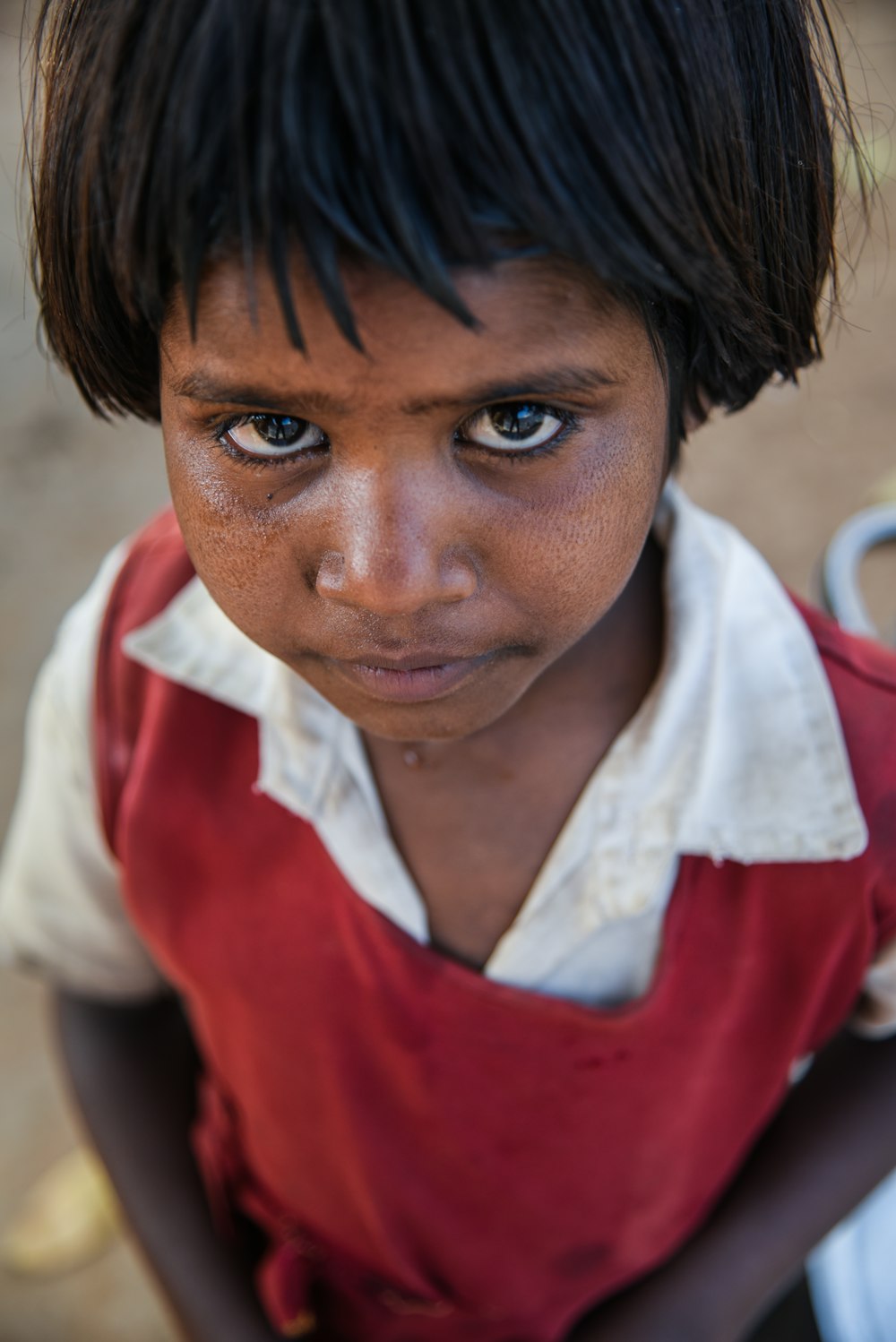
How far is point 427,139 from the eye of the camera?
37cm

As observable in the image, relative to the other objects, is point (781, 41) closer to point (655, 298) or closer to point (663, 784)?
point (655, 298)

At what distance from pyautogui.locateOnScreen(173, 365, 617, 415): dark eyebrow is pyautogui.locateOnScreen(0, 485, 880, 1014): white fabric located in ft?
0.81

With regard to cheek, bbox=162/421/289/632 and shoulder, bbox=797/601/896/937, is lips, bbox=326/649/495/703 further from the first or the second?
shoulder, bbox=797/601/896/937

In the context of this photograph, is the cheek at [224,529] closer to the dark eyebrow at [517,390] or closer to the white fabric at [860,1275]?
the dark eyebrow at [517,390]

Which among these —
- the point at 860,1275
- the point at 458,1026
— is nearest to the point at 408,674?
the point at 458,1026

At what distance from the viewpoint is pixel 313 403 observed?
16.8 inches

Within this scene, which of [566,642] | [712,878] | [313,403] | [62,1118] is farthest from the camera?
[62,1118]

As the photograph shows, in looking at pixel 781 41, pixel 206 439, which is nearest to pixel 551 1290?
pixel 206 439

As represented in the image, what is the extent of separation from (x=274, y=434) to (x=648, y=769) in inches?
11.8

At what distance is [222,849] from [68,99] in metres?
0.43

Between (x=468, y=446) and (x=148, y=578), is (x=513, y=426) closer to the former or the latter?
(x=468, y=446)

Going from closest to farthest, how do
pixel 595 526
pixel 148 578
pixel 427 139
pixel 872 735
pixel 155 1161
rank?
pixel 427 139 → pixel 595 526 → pixel 872 735 → pixel 148 578 → pixel 155 1161

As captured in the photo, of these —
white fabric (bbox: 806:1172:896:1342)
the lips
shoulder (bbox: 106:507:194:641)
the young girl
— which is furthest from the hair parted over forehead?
white fabric (bbox: 806:1172:896:1342)

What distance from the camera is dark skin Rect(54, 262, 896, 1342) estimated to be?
1.35 ft
